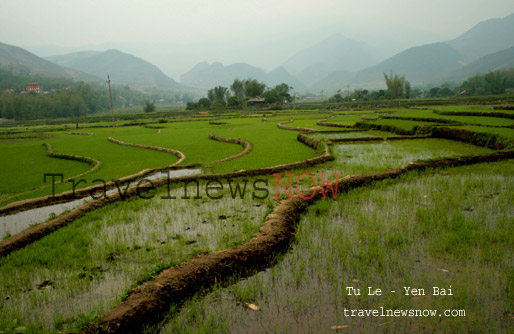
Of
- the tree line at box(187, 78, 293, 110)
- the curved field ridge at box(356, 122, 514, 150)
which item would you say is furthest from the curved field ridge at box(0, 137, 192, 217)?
the tree line at box(187, 78, 293, 110)

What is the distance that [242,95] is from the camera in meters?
102

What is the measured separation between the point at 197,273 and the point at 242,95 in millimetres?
101192

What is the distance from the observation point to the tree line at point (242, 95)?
73.5 meters

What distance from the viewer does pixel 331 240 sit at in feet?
14.8

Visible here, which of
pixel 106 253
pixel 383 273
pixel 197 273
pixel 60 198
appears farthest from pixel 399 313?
pixel 60 198

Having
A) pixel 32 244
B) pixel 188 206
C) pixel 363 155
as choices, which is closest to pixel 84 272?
pixel 32 244

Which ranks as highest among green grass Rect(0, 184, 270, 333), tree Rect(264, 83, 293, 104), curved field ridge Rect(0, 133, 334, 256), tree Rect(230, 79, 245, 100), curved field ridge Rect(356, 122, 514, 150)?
tree Rect(230, 79, 245, 100)

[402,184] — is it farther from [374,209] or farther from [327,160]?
[327,160]

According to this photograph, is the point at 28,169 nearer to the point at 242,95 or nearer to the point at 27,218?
the point at 27,218

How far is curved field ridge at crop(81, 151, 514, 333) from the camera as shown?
2.84 metres

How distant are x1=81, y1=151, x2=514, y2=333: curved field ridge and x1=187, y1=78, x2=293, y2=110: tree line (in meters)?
67.3

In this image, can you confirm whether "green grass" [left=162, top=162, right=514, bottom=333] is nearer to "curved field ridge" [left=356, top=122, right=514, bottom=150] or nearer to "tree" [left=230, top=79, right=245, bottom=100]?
"curved field ridge" [left=356, top=122, right=514, bottom=150]

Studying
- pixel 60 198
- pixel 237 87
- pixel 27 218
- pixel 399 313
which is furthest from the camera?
pixel 237 87

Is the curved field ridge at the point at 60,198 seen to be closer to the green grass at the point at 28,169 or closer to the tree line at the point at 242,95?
the green grass at the point at 28,169
